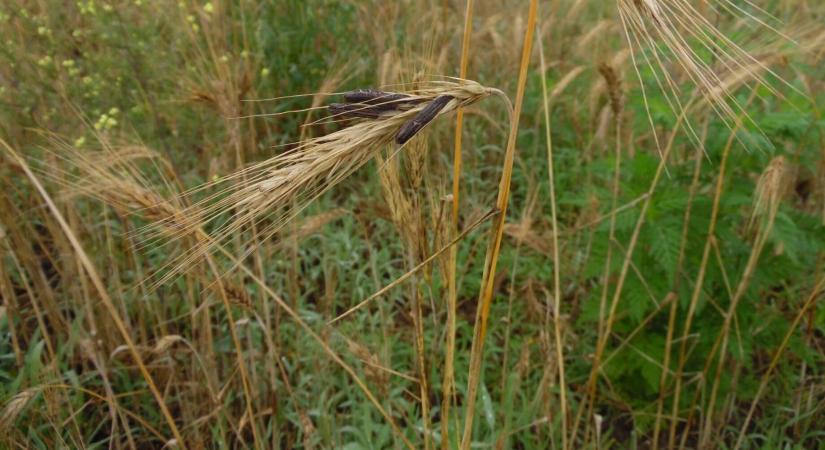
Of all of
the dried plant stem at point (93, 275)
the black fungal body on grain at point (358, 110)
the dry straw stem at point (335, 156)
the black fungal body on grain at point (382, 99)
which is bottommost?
the dried plant stem at point (93, 275)

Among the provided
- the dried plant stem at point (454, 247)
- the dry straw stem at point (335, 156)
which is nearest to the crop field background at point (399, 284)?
the dried plant stem at point (454, 247)

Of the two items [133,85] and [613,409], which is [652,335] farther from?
[133,85]

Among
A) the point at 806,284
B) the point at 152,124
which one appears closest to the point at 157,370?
the point at 152,124

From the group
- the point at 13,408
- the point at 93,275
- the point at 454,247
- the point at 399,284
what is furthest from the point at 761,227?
the point at 13,408

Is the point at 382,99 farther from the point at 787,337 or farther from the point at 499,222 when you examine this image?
the point at 787,337

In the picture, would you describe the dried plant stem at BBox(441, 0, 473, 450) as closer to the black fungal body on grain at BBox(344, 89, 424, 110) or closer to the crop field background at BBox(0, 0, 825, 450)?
the crop field background at BBox(0, 0, 825, 450)

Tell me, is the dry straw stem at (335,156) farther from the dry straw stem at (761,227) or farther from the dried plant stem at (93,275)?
the dry straw stem at (761,227)

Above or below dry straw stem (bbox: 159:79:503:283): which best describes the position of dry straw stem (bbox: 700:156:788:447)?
below

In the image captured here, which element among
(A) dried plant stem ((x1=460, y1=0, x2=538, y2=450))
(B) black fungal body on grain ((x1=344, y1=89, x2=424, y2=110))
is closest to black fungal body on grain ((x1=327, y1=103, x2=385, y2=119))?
(B) black fungal body on grain ((x1=344, y1=89, x2=424, y2=110))
